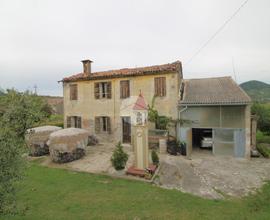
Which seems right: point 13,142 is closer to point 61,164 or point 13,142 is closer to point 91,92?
point 61,164

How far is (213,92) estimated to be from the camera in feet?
56.3

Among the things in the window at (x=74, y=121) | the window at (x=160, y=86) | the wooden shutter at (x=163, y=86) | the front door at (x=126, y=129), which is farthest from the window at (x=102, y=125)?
the wooden shutter at (x=163, y=86)

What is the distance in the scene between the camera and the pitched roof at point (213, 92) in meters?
14.7

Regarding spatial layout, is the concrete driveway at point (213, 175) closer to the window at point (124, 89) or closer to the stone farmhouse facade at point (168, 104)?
the stone farmhouse facade at point (168, 104)

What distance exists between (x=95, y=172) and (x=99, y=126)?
8.50 m

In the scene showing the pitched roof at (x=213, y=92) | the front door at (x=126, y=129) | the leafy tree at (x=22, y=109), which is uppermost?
the pitched roof at (x=213, y=92)

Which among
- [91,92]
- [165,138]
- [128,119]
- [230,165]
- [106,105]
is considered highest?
[91,92]

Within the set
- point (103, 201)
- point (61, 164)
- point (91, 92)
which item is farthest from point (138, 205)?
point (91, 92)

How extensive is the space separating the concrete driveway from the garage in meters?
0.99

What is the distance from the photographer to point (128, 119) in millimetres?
18500

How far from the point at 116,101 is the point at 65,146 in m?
6.82

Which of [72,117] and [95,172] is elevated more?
[72,117]

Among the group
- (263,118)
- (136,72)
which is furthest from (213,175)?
(263,118)

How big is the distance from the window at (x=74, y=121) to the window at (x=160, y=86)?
329 inches
